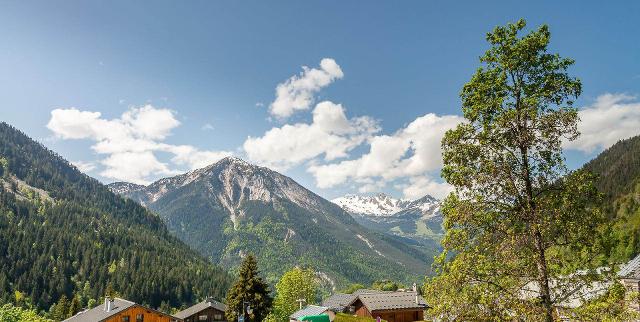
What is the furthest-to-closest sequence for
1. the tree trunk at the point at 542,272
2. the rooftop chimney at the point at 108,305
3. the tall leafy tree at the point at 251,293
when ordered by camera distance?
the rooftop chimney at the point at 108,305 < the tall leafy tree at the point at 251,293 < the tree trunk at the point at 542,272

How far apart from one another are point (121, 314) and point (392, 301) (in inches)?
2217

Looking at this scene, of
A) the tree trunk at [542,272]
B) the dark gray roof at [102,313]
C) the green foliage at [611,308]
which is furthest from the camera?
the dark gray roof at [102,313]

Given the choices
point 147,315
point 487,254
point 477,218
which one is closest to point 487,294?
point 487,254

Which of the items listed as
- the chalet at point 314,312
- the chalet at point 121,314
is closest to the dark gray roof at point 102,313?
the chalet at point 121,314

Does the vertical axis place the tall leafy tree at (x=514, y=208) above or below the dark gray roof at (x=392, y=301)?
above

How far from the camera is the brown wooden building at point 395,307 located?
269ft

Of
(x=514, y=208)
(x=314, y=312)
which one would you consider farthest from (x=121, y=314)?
(x=514, y=208)

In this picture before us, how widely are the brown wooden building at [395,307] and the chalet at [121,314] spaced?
46376mm

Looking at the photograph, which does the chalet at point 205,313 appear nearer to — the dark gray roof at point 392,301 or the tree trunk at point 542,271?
the dark gray roof at point 392,301

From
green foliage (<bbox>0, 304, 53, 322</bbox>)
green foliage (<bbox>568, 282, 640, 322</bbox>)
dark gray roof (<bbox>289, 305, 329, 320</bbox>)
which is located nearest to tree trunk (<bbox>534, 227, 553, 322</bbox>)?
green foliage (<bbox>568, 282, 640, 322</bbox>)

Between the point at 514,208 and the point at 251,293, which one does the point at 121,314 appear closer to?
the point at 251,293

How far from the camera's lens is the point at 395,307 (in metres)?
82.4

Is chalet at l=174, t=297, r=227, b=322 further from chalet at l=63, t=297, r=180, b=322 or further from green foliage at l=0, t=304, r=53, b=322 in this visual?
green foliage at l=0, t=304, r=53, b=322

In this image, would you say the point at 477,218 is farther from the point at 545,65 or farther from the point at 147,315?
the point at 147,315
